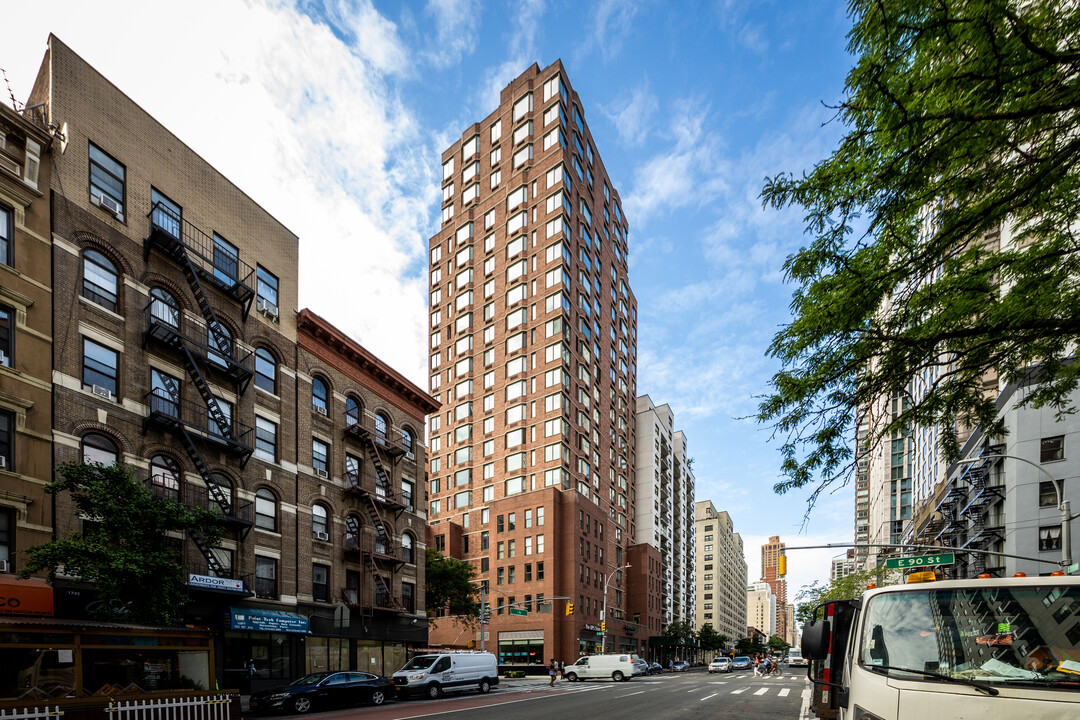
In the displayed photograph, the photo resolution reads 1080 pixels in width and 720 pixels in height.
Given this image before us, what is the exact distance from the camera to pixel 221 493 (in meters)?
25.2

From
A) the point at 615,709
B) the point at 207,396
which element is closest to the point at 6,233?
the point at 207,396

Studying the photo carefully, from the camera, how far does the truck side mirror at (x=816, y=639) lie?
6.05 m

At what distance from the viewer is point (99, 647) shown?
9.25 m

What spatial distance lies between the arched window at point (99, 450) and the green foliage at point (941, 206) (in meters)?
22.2

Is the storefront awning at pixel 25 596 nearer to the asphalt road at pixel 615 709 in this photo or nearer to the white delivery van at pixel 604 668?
the asphalt road at pixel 615 709

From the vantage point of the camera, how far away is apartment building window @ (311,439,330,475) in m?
31.6

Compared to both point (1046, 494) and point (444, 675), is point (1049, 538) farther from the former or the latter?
point (444, 675)

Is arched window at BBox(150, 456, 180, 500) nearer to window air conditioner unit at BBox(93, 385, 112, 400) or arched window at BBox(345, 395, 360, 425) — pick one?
window air conditioner unit at BBox(93, 385, 112, 400)

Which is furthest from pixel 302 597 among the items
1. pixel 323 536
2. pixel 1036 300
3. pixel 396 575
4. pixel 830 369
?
pixel 1036 300

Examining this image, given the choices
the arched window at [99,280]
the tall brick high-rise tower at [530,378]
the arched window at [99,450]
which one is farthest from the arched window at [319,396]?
the tall brick high-rise tower at [530,378]

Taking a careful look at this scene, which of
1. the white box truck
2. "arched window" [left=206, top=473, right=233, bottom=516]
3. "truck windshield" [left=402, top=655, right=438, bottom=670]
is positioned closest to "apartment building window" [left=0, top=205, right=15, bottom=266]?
"arched window" [left=206, top=473, right=233, bottom=516]

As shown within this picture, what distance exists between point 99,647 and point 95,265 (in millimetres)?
17585

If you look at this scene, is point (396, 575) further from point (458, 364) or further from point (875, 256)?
point (458, 364)

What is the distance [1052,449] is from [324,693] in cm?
3848
